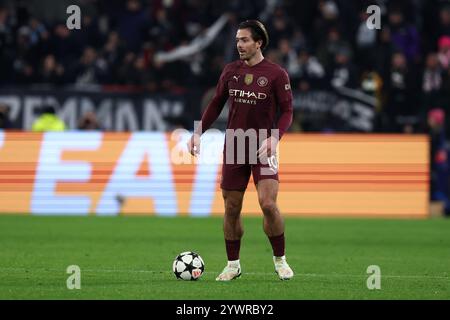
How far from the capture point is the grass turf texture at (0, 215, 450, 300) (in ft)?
34.1

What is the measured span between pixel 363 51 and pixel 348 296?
15.1 m

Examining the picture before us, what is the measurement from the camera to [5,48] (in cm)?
2444

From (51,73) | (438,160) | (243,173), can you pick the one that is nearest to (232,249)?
(243,173)

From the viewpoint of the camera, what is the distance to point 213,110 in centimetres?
1176

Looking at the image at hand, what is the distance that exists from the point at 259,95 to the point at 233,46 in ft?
45.8

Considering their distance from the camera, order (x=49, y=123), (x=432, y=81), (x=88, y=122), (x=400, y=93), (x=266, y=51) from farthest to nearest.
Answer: (x=266, y=51), (x=432, y=81), (x=400, y=93), (x=88, y=122), (x=49, y=123)

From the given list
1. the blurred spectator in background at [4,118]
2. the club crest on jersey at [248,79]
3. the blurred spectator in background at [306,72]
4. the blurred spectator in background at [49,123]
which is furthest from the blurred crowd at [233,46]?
the club crest on jersey at [248,79]

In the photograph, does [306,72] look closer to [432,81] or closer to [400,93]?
[400,93]

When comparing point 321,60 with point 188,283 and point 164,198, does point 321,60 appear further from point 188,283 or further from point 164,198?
point 188,283

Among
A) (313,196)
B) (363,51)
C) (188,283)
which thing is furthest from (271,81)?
(363,51)

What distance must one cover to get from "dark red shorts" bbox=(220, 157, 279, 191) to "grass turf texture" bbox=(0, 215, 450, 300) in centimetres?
94

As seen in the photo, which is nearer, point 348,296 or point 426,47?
point 348,296

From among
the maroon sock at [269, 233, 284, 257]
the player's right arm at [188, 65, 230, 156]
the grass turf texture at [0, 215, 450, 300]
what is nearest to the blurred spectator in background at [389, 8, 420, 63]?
the grass turf texture at [0, 215, 450, 300]

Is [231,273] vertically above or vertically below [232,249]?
below
